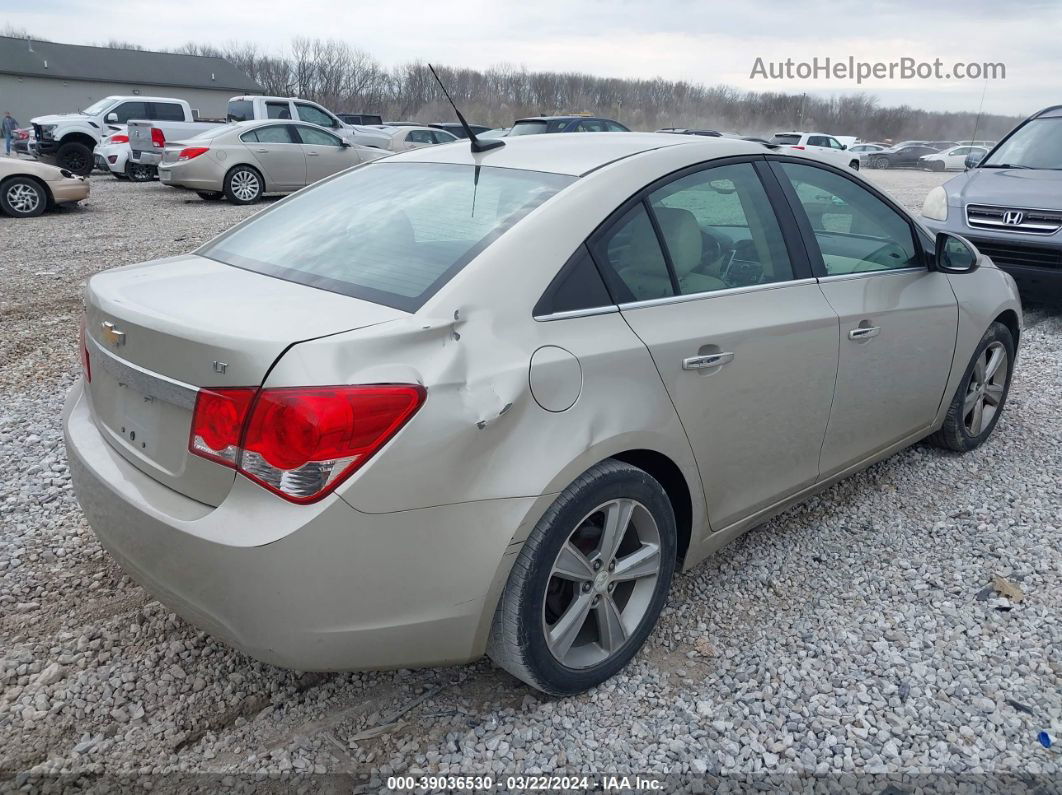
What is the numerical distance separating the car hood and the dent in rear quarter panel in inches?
139

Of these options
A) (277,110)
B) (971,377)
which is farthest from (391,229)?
(277,110)

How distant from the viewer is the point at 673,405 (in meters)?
2.46

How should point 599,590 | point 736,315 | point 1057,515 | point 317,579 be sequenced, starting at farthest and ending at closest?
1. point 1057,515
2. point 736,315
3. point 599,590
4. point 317,579

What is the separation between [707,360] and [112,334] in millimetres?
1751

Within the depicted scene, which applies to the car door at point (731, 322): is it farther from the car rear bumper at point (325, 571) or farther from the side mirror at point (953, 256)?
the side mirror at point (953, 256)

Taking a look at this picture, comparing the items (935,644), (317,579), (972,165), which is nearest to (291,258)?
(317,579)

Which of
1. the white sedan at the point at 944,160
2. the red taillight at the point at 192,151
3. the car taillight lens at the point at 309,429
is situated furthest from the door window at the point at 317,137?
the white sedan at the point at 944,160

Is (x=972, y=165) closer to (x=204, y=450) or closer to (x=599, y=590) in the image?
(x=599, y=590)

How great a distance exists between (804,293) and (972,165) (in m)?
6.67

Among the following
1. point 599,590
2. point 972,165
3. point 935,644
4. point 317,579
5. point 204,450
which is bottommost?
point 935,644

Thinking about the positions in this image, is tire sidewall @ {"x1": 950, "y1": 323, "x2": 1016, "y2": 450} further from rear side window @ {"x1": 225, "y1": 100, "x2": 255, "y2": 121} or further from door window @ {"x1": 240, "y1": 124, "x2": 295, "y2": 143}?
Result: rear side window @ {"x1": 225, "y1": 100, "x2": 255, "y2": 121}

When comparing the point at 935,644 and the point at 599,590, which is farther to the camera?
the point at 935,644

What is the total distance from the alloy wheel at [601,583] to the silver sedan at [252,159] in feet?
→ 43.6

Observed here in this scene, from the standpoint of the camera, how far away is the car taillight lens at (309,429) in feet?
6.11
